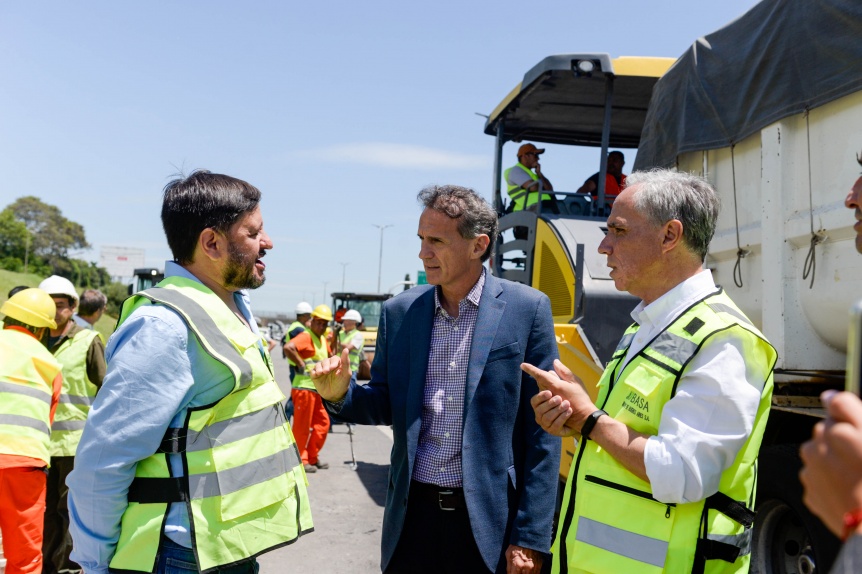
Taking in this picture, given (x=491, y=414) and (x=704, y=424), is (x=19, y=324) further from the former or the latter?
(x=704, y=424)

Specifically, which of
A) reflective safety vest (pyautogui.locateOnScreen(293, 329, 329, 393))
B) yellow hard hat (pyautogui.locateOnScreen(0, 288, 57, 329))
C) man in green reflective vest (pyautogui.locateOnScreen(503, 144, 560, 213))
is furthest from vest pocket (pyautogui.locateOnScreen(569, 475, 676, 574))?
reflective safety vest (pyautogui.locateOnScreen(293, 329, 329, 393))

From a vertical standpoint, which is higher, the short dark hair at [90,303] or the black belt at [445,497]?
the short dark hair at [90,303]

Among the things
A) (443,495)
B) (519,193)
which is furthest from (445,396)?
(519,193)

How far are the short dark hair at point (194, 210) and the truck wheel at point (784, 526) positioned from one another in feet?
8.84

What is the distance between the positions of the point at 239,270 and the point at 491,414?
106 centimetres

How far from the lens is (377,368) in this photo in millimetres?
3088

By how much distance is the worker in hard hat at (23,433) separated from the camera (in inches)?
155

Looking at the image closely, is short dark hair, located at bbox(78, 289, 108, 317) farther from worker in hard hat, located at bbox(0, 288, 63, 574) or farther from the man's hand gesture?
the man's hand gesture

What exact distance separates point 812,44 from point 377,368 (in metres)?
2.36

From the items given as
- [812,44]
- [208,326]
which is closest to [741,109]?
[812,44]

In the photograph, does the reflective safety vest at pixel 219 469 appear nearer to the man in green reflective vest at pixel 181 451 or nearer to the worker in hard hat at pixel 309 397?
the man in green reflective vest at pixel 181 451

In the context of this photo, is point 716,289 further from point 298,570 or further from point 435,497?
point 298,570

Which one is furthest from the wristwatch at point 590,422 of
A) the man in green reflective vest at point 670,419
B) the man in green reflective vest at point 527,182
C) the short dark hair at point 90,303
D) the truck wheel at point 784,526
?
the short dark hair at point 90,303

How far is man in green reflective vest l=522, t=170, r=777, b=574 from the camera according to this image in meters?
1.90
